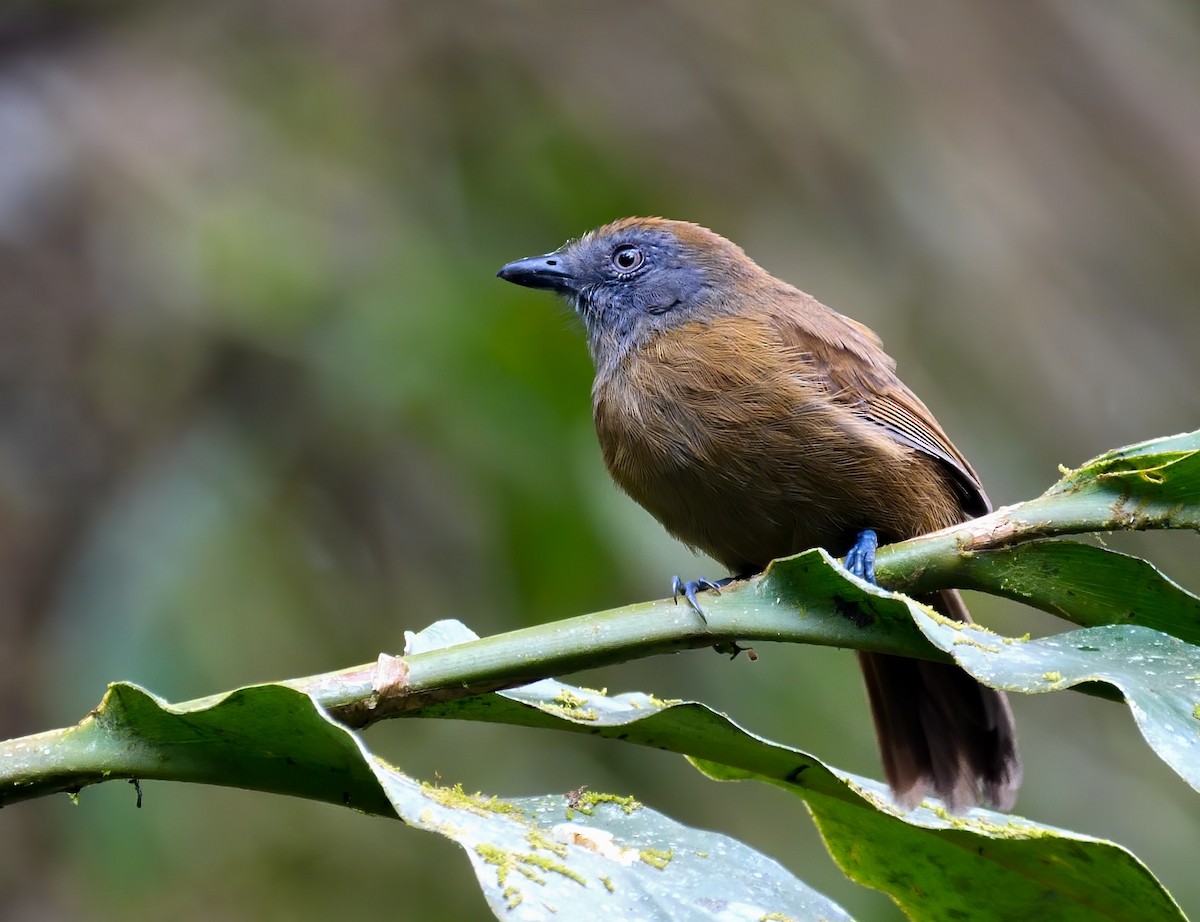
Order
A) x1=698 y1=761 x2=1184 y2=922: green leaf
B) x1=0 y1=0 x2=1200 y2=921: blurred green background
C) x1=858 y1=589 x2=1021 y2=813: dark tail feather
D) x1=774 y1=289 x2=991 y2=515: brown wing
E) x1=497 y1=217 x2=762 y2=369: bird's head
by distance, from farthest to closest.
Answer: x1=0 y1=0 x2=1200 y2=921: blurred green background → x1=497 y1=217 x2=762 y2=369: bird's head → x1=774 y1=289 x2=991 y2=515: brown wing → x1=858 y1=589 x2=1021 y2=813: dark tail feather → x1=698 y1=761 x2=1184 y2=922: green leaf

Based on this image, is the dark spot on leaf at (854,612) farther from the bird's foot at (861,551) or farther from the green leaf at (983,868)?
the bird's foot at (861,551)

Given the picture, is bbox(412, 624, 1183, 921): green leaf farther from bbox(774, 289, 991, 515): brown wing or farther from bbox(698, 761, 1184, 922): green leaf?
bbox(774, 289, 991, 515): brown wing

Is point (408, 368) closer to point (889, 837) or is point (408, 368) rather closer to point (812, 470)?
point (812, 470)

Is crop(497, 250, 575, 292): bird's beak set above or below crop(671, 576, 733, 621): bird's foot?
above

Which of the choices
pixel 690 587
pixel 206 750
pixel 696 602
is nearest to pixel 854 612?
pixel 696 602

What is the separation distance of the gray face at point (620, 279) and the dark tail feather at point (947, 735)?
1233mm

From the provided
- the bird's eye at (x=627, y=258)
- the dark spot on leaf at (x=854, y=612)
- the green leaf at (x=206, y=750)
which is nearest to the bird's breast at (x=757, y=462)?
the bird's eye at (x=627, y=258)

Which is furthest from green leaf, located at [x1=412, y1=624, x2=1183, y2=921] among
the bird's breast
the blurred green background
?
the blurred green background

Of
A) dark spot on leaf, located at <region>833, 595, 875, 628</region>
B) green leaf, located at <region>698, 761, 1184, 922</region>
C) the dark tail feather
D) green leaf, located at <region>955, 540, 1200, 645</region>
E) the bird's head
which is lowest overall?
green leaf, located at <region>698, 761, 1184, 922</region>

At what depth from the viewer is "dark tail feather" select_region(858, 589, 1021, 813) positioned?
3.38 meters

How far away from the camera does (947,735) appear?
3422 mm

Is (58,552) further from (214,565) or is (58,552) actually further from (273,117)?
(273,117)

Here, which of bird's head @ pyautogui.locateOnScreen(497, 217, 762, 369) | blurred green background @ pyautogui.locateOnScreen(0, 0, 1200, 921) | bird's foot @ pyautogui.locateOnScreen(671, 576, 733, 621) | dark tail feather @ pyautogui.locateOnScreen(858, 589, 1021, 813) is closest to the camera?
bird's foot @ pyautogui.locateOnScreen(671, 576, 733, 621)

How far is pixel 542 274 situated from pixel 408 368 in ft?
2.76
